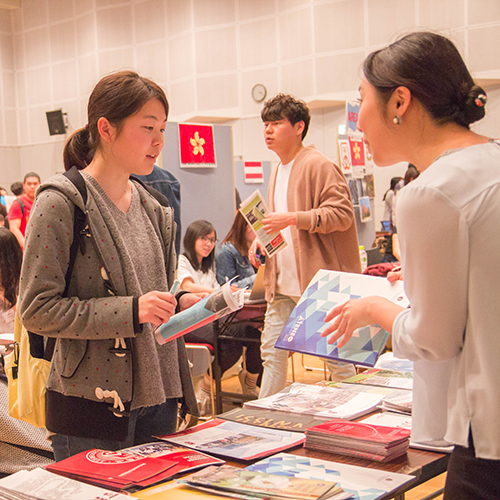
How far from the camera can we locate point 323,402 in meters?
1.88

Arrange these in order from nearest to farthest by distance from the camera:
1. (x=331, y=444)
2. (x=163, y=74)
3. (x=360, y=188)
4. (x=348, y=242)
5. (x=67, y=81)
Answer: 1. (x=331, y=444)
2. (x=348, y=242)
3. (x=360, y=188)
4. (x=163, y=74)
5. (x=67, y=81)

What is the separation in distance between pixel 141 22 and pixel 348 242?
35.2 ft

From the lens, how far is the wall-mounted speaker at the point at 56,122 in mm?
13773

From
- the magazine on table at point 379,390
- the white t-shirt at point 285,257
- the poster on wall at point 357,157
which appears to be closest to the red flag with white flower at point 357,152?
the poster on wall at point 357,157

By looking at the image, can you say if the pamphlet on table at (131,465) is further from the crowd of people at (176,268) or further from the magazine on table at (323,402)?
the magazine on table at (323,402)

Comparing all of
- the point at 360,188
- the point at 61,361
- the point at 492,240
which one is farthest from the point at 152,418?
the point at 360,188

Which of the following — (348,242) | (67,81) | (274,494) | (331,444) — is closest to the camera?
(274,494)

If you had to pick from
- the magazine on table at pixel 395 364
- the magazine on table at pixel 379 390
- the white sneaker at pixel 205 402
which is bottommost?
the white sneaker at pixel 205 402

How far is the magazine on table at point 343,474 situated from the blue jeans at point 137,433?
15.3 inches

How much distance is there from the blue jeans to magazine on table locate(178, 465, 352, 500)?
331 millimetres

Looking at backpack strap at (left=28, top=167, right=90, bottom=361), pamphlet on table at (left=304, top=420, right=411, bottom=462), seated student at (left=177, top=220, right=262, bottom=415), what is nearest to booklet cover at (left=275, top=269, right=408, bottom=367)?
pamphlet on table at (left=304, top=420, right=411, bottom=462)

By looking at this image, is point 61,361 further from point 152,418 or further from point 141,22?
point 141,22

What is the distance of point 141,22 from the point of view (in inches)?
493

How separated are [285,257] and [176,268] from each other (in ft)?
4.78
